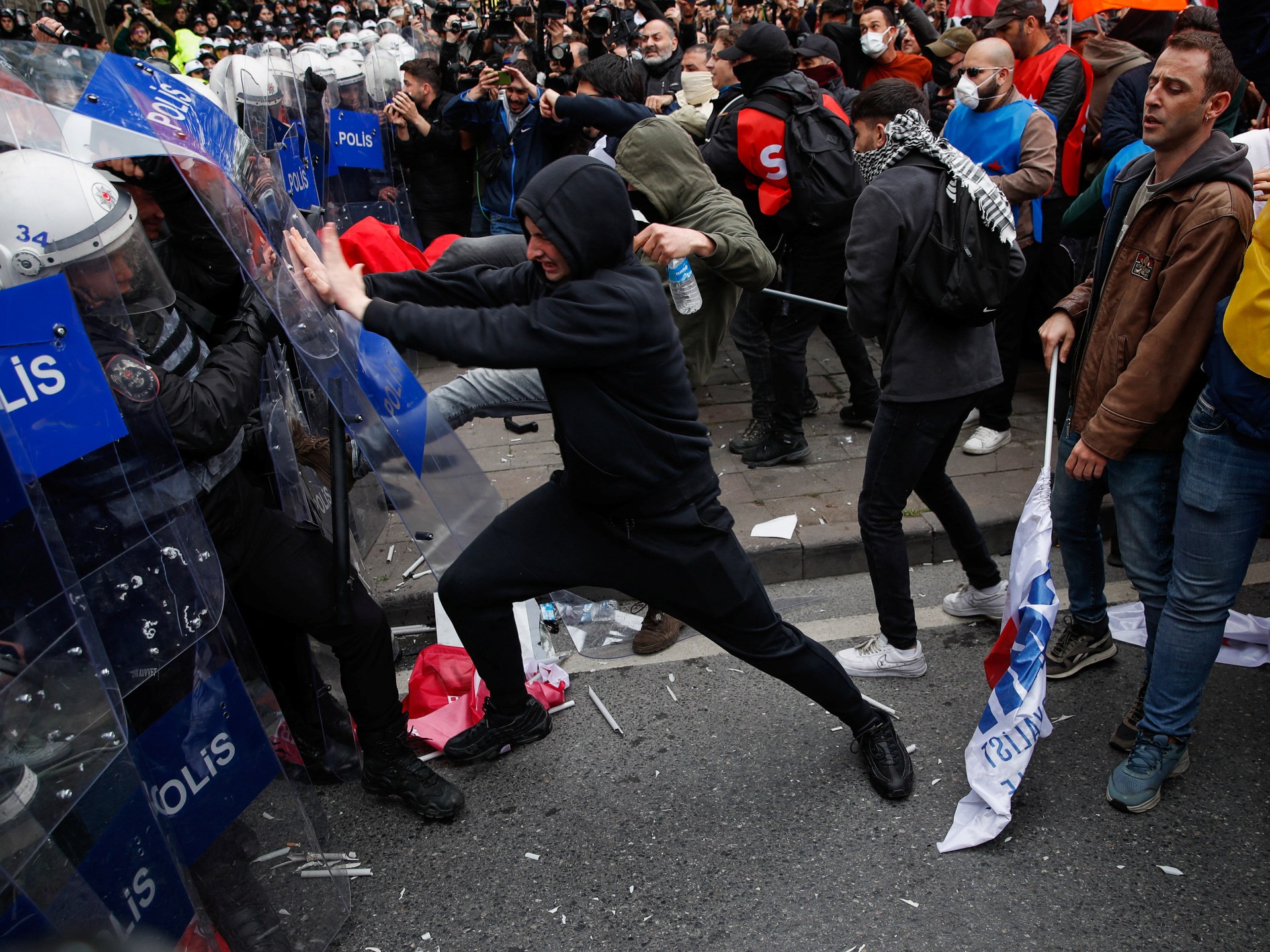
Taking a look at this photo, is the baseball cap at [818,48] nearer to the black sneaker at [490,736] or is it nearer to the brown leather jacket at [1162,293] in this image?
the brown leather jacket at [1162,293]

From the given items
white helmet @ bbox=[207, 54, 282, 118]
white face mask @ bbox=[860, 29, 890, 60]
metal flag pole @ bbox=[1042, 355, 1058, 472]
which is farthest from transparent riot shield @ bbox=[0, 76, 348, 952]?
white face mask @ bbox=[860, 29, 890, 60]

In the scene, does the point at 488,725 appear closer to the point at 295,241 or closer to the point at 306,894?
the point at 306,894

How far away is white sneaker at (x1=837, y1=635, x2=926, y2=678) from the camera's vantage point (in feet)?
10.8

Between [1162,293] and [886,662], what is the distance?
57.2 inches

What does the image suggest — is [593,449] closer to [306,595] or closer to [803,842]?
[306,595]

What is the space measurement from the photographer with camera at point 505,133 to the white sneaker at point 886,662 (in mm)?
3788

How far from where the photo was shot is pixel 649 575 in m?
2.62

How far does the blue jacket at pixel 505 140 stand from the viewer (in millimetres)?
6141

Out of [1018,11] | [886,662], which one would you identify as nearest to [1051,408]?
[886,662]

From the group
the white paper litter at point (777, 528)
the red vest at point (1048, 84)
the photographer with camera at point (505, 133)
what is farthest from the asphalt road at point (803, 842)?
the photographer with camera at point (505, 133)

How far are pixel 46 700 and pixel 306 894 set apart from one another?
3.16ft

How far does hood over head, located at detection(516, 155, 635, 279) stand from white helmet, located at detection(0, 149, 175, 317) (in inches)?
35.8

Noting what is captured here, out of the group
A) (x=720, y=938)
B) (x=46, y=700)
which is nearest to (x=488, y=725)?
(x=720, y=938)

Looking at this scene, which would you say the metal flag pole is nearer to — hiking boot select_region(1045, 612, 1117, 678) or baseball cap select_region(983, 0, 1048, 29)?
hiking boot select_region(1045, 612, 1117, 678)
